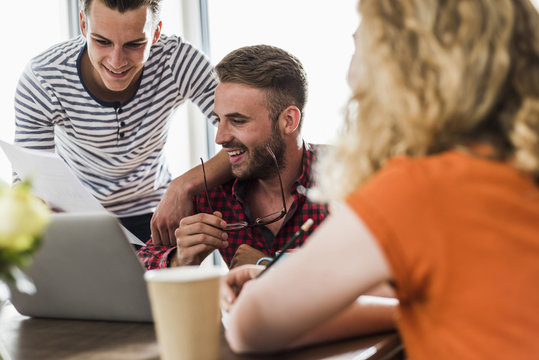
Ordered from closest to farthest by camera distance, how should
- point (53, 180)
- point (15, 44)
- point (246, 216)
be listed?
point (53, 180), point (246, 216), point (15, 44)

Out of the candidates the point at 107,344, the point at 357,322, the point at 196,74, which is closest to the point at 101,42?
the point at 196,74

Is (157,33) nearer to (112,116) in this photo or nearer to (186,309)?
(112,116)

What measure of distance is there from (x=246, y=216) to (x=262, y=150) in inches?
8.3

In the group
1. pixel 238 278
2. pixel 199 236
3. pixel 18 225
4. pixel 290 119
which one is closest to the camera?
pixel 18 225

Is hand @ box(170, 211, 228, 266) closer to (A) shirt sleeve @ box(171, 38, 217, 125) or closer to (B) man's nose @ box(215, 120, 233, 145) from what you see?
(B) man's nose @ box(215, 120, 233, 145)

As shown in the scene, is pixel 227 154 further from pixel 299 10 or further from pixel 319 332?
pixel 299 10

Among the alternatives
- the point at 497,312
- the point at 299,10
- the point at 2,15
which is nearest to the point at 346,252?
the point at 497,312

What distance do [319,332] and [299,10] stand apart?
2672mm

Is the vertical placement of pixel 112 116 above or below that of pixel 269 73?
below

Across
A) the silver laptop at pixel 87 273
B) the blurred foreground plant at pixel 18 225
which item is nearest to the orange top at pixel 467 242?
the blurred foreground plant at pixel 18 225

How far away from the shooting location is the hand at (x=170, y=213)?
157cm

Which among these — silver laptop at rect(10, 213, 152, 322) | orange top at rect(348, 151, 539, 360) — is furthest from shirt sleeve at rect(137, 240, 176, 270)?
orange top at rect(348, 151, 539, 360)

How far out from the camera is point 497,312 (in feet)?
1.97

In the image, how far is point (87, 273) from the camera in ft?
2.96
